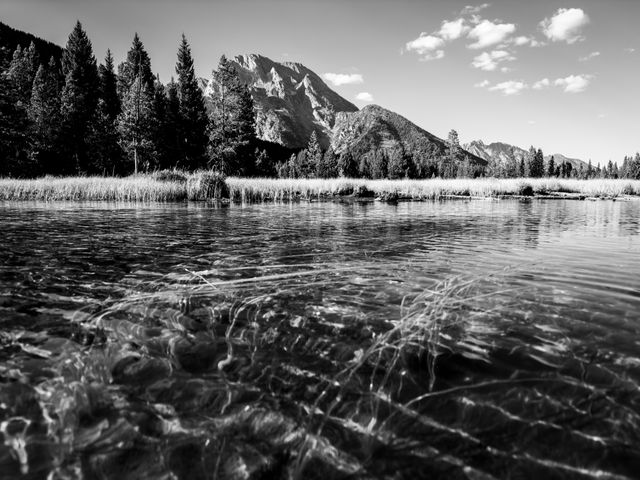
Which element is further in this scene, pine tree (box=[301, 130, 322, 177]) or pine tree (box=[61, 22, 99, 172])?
pine tree (box=[301, 130, 322, 177])

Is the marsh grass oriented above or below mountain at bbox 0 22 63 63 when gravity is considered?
below

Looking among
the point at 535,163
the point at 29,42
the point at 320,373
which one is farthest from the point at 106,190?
the point at 29,42

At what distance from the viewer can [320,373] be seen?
296 cm

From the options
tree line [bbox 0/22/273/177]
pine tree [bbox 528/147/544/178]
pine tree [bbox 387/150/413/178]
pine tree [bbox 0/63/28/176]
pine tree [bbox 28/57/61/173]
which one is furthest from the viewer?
pine tree [bbox 528/147/544/178]

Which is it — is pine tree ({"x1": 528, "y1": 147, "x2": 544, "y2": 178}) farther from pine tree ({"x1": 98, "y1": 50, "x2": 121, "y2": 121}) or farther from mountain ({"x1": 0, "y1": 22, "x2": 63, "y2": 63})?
mountain ({"x1": 0, "y1": 22, "x2": 63, "y2": 63})

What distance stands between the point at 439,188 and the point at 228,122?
2754 cm

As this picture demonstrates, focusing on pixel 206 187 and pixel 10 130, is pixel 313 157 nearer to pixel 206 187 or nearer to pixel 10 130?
pixel 10 130

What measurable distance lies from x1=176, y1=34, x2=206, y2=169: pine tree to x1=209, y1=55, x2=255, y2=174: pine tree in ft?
28.1

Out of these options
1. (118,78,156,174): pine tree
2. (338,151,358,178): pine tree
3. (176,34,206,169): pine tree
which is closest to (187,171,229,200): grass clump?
(118,78,156,174): pine tree

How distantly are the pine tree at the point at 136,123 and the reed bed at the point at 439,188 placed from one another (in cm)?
1947

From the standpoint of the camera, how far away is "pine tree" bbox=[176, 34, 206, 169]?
5694 centimetres

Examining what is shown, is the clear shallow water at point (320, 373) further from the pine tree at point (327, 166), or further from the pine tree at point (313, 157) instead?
the pine tree at point (313, 157)

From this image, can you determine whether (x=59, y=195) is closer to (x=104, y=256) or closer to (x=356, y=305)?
(x=104, y=256)

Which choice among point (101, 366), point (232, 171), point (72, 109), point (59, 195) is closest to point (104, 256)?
point (101, 366)
